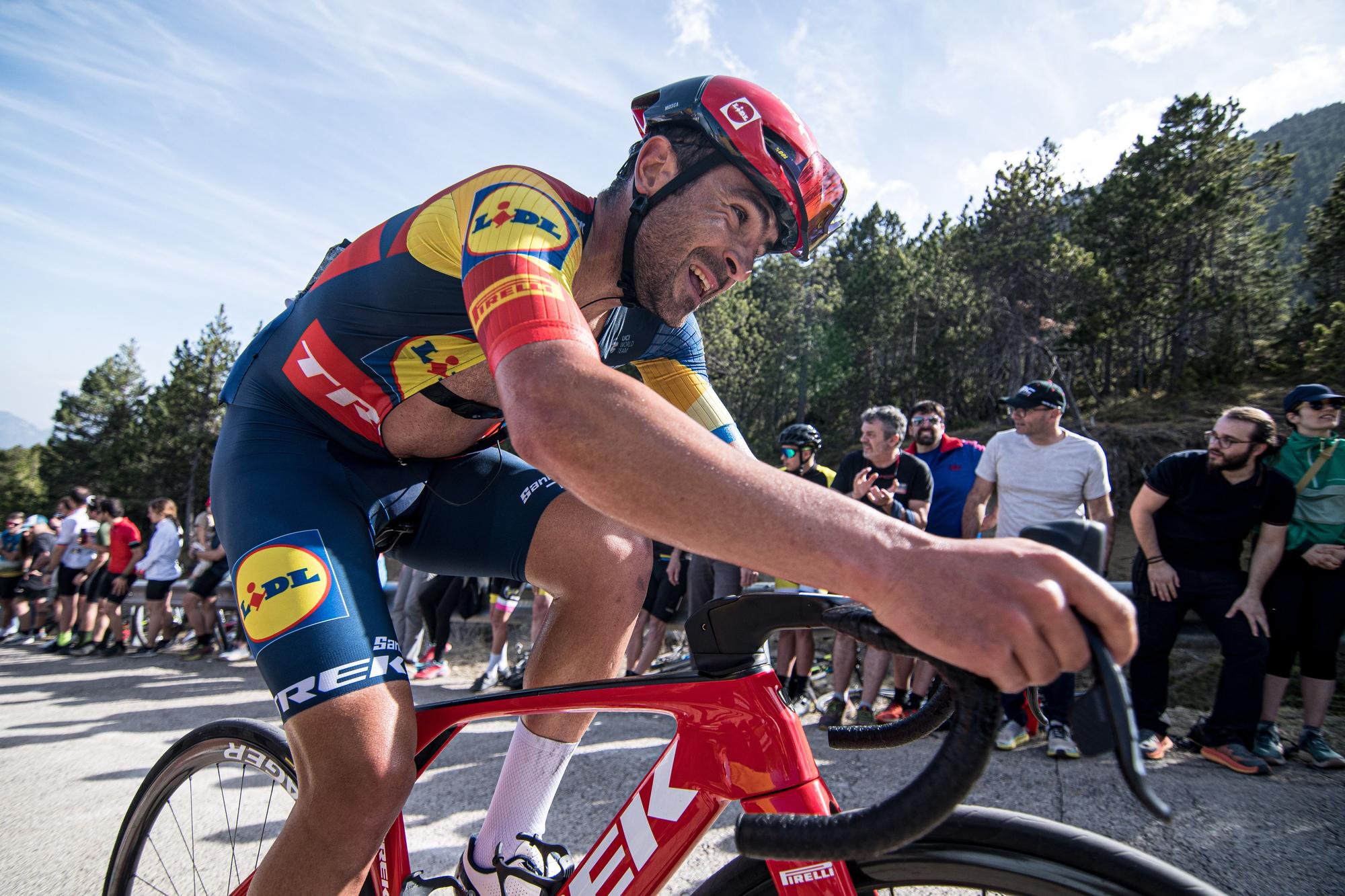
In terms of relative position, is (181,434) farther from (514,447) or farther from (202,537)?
(514,447)

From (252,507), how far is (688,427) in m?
1.11

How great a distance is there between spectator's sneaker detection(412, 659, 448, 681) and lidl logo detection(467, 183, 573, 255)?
6.13 m

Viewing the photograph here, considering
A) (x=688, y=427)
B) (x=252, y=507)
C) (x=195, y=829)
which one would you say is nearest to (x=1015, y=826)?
(x=688, y=427)

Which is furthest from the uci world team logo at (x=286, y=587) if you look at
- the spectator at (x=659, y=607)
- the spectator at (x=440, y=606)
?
the spectator at (x=440, y=606)

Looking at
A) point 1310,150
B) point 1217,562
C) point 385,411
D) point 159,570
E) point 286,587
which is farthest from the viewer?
point 1310,150

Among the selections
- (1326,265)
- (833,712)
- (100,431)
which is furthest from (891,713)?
(100,431)

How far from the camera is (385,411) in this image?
178 centimetres

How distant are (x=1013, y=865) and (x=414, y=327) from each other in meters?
1.49

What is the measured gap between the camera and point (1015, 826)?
39.2 inches

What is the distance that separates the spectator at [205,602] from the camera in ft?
26.7

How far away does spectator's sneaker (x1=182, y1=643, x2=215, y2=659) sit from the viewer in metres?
8.21

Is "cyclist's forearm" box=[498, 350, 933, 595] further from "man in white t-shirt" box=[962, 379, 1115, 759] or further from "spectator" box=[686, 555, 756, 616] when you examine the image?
"spectator" box=[686, 555, 756, 616]

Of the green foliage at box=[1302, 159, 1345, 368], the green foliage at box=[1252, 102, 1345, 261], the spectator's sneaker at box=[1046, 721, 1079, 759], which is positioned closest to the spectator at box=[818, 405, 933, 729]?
the spectator's sneaker at box=[1046, 721, 1079, 759]

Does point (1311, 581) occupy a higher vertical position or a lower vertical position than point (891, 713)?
higher
